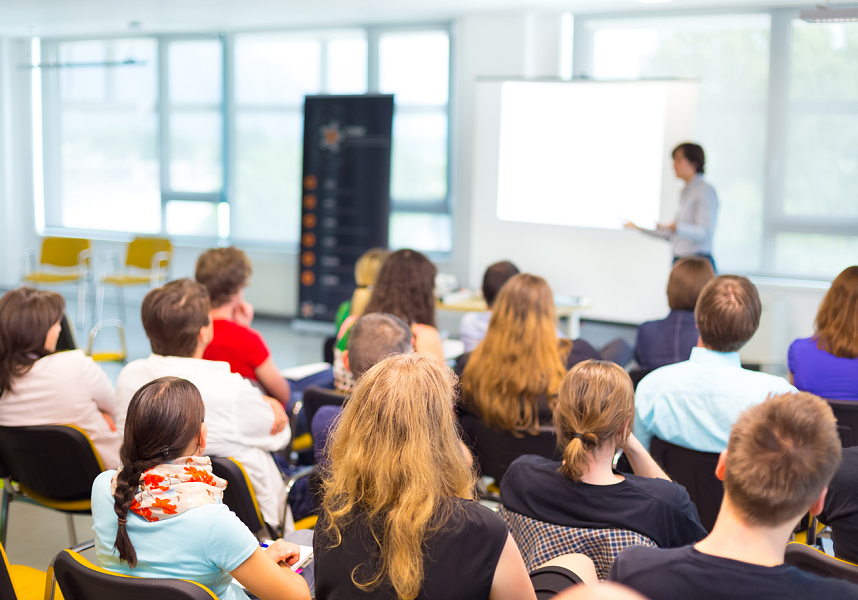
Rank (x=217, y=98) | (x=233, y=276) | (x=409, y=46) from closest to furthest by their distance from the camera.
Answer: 1. (x=233, y=276)
2. (x=409, y=46)
3. (x=217, y=98)

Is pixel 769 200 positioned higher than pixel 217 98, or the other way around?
pixel 217 98

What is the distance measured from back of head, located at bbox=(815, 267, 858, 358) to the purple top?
0.03 meters

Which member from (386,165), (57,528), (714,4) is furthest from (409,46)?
(57,528)

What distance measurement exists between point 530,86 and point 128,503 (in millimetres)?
5038

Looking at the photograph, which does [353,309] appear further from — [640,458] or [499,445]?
[640,458]

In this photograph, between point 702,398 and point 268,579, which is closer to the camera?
point 268,579

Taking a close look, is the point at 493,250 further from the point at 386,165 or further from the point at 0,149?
the point at 0,149

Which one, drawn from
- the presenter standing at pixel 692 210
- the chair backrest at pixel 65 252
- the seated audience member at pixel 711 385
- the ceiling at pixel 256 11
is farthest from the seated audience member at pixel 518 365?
the chair backrest at pixel 65 252

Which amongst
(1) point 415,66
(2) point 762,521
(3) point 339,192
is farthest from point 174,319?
(1) point 415,66

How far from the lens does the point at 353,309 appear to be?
3.33m

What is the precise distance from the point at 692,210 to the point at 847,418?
9.43 feet

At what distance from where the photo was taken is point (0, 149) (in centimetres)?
872

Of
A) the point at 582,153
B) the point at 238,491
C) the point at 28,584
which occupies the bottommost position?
the point at 28,584

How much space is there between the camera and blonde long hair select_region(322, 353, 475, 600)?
120 centimetres
